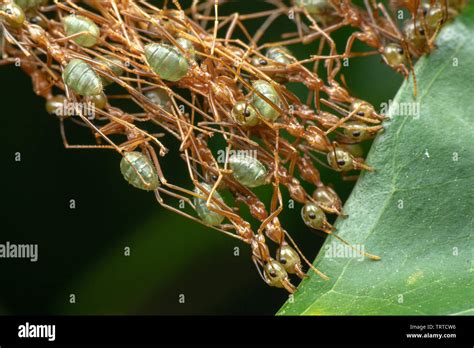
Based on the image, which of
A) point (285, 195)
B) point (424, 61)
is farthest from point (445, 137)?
point (285, 195)

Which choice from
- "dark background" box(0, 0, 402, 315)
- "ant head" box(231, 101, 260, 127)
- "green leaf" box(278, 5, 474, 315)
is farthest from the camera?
"dark background" box(0, 0, 402, 315)

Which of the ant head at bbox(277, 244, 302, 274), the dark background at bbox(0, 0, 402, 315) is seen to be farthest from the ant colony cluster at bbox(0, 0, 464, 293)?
the dark background at bbox(0, 0, 402, 315)

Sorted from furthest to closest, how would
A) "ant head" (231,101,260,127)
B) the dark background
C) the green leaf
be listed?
1. the dark background
2. "ant head" (231,101,260,127)
3. the green leaf

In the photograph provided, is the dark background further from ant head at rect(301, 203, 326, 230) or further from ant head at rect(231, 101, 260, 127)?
ant head at rect(231, 101, 260, 127)

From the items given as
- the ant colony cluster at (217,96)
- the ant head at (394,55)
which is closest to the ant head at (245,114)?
the ant colony cluster at (217,96)

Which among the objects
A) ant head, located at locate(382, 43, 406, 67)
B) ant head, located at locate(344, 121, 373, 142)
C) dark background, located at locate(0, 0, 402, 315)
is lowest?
dark background, located at locate(0, 0, 402, 315)

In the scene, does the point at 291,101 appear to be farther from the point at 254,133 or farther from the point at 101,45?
the point at 101,45

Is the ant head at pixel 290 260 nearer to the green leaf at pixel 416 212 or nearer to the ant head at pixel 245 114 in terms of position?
the green leaf at pixel 416 212

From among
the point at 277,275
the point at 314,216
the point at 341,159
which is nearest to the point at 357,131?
the point at 341,159
